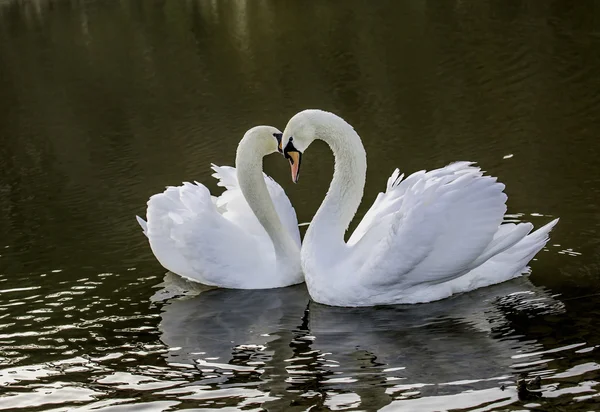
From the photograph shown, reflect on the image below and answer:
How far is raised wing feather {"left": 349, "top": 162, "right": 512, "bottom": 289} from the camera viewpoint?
23.0ft

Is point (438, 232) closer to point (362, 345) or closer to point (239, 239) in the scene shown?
point (362, 345)

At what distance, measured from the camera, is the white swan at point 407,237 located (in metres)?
7.05

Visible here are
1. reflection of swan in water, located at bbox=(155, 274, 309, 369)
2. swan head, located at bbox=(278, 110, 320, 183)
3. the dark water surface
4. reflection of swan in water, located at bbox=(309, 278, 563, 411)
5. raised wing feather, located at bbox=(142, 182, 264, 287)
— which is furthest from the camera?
raised wing feather, located at bbox=(142, 182, 264, 287)

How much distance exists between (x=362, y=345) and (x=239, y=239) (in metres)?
1.84

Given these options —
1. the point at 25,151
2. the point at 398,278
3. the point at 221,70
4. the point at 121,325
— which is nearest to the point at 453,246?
the point at 398,278

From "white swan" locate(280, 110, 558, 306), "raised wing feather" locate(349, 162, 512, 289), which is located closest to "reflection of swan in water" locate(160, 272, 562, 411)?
"white swan" locate(280, 110, 558, 306)

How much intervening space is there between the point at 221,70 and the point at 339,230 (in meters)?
12.9

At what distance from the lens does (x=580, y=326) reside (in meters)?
6.63

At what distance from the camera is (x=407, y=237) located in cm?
700

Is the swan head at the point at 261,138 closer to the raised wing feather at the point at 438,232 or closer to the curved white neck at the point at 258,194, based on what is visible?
the curved white neck at the point at 258,194

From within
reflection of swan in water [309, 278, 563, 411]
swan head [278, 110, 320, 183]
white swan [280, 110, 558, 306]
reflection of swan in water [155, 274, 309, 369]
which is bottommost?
reflection of swan in water [309, 278, 563, 411]

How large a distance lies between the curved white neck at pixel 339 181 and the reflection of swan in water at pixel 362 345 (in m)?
0.54

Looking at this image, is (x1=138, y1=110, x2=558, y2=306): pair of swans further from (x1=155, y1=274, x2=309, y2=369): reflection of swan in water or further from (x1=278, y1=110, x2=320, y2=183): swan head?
(x1=155, y1=274, x2=309, y2=369): reflection of swan in water

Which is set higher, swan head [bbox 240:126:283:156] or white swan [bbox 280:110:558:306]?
swan head [bbox 240:126:283:156]
